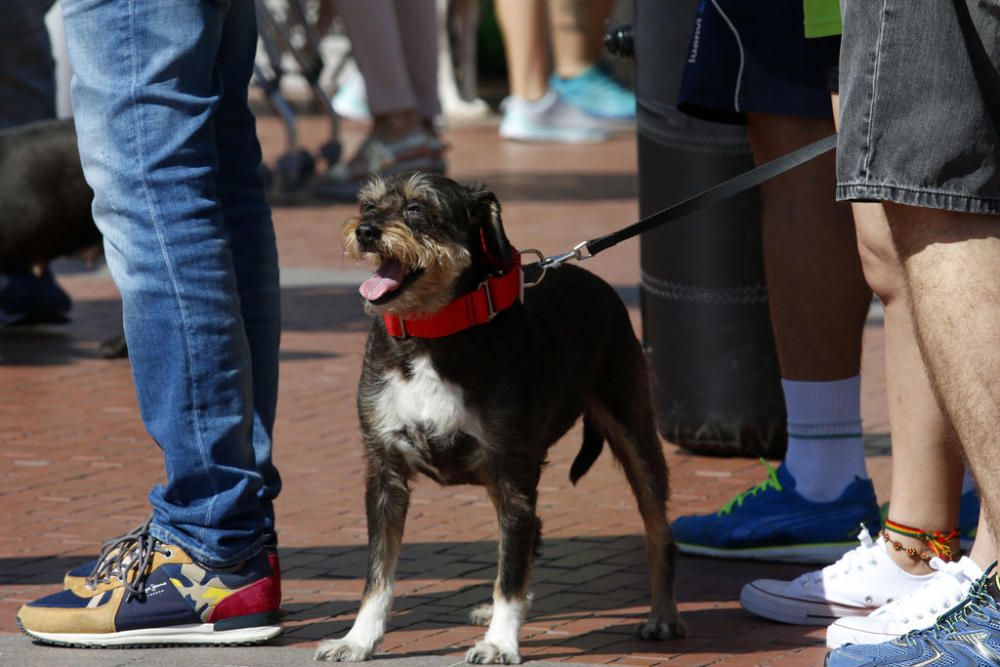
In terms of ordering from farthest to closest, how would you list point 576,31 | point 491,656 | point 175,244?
point 576,31, point 175,244, point 491,656

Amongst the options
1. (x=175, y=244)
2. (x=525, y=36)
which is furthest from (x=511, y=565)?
(x=525, y=36)

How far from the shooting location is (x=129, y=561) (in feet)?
11.7

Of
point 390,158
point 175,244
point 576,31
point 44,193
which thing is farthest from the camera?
point 576,31

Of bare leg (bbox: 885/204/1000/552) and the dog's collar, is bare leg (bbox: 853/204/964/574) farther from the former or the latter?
the dog's collar

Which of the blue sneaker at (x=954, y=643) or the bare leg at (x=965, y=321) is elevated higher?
the bare leg at (x=965, y=321)

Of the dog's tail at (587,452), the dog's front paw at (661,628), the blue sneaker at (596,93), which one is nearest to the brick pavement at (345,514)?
the dog's front paw at (661,628)

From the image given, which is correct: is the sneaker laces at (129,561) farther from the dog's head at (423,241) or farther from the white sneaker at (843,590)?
the white sneaker at (843,590)

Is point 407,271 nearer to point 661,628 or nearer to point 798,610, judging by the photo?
point 661,628

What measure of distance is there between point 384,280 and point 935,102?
1142mm

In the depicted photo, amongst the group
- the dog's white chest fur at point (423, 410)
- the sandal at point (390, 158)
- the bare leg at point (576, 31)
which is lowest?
the bare leg at point (576, 31)

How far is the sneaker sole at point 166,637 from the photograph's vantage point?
348 centimetres

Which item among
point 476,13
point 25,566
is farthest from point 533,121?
point 25,566

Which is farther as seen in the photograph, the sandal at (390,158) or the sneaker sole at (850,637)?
the sandal at (390,158)

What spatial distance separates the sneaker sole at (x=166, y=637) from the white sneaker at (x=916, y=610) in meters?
1.23
